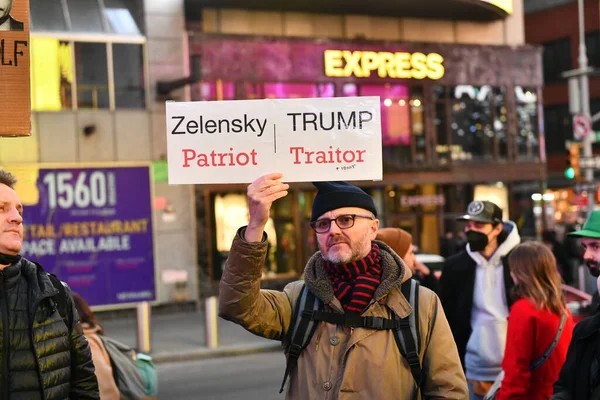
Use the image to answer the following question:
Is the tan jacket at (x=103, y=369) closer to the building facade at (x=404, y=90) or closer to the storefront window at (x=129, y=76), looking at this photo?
the storefront window at (x=129, y=76)

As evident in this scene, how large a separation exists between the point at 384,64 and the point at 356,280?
21.9m

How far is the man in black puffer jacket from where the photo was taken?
151 inches

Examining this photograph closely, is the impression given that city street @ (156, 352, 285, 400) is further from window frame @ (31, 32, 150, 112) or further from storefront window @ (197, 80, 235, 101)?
storefront window @ (197, 80, 235, 101)

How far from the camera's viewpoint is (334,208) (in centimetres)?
383

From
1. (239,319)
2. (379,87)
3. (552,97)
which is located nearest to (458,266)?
(239,319)

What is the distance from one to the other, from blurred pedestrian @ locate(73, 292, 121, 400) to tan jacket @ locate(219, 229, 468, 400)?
6.54 feet

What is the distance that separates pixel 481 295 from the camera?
252 inches

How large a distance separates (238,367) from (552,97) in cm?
3729

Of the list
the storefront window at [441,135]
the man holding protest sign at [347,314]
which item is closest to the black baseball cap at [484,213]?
the man holding protest sign at [347,314]

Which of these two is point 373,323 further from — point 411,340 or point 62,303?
point 62,303

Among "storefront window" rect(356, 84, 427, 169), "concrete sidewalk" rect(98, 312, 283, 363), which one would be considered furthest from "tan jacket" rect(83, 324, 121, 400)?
"storefront window" rect(356, 84, 427, 169)

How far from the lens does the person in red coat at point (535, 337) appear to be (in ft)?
17.2

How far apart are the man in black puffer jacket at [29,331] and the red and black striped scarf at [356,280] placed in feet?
4.07

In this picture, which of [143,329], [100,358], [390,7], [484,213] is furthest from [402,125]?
[100,358]
